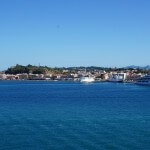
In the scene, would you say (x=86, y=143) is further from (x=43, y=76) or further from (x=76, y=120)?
(x=43, y=76)

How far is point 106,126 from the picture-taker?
70.3 ft

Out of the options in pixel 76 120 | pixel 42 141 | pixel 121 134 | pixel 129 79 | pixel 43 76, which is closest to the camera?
pixel 42 141

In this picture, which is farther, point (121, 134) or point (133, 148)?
point (121, 134)

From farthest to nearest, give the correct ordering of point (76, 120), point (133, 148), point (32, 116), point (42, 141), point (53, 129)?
point (32, 116) → point (76, 120) → point (53, 129) → point (42, 141) → point (133, 148)

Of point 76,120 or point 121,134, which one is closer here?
point 121,134

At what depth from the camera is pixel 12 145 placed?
666 inches

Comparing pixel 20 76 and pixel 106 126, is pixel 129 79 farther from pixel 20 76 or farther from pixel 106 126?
pixel 106 126

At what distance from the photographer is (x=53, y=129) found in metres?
20.4

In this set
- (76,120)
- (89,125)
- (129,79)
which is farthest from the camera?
(129,79)

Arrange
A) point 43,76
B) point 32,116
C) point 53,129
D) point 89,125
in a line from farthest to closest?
point 43,76 → point 32,116 → point 89,125 → point 53,129

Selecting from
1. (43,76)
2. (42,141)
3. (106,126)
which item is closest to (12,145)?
(42,141)

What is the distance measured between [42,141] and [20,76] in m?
128

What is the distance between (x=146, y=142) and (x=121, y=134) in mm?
1920

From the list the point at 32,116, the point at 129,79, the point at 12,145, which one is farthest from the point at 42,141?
the point at 129,79
